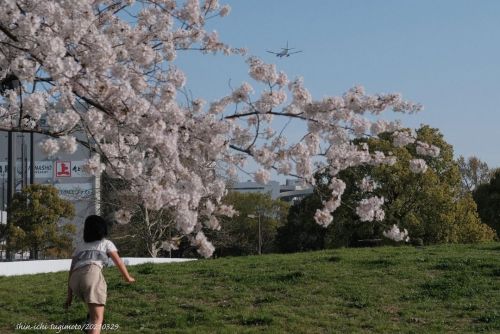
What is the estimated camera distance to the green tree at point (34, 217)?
33.0 m

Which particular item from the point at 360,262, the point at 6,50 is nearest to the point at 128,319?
the point at 6,50

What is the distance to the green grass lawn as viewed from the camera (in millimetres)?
9148

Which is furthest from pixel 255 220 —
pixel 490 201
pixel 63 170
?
pixel 490 201

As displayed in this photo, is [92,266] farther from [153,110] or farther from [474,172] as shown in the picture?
[474,172]

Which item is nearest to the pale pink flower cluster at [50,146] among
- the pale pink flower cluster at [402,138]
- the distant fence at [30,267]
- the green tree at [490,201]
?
the pale pink flower cluster at [402,138]

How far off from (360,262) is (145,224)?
1721cm

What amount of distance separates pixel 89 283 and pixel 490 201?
4219 centimetres

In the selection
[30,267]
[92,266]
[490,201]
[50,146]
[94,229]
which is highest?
[490,201]

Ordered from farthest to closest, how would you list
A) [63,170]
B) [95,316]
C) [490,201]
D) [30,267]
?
1. [63,170]
2. [490,201]
3. [30,267]
4. [95,316]

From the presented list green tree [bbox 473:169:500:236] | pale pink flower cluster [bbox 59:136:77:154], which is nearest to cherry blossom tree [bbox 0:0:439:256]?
pale pink flower cluster [bbox 59:136:77:154]

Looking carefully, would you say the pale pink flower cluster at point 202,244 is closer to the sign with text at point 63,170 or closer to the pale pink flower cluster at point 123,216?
the pale pink flower cluster at point 123,216

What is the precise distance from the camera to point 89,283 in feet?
21.5

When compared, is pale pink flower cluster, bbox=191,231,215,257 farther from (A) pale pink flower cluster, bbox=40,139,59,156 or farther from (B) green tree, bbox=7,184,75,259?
(B) green tree, bbox=7,184,75,259

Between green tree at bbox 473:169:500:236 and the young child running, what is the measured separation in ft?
133
